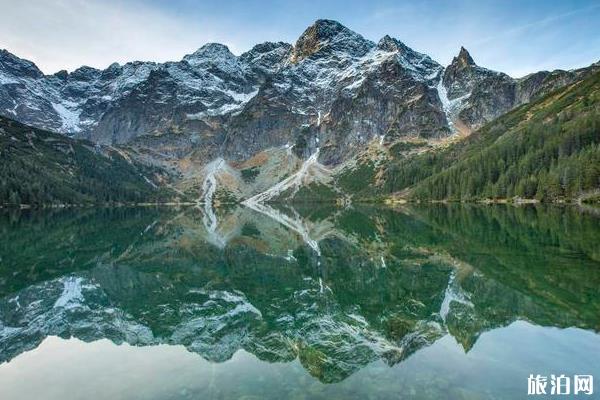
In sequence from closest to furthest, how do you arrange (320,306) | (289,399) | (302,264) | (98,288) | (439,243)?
(289,399), (320,306), (98,288), (302,264), (439,243)

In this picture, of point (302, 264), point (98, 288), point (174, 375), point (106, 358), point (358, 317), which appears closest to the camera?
point (174, 375)

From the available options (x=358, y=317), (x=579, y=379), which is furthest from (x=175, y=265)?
(x=579, y=379)

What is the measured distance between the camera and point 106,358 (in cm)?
2194

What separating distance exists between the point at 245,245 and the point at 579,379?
60014mm

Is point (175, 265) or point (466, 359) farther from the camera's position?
point (175, 265)

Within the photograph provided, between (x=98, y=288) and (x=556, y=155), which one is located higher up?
(x=556, y=155)

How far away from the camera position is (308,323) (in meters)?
27.7

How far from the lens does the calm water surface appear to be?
1805 centimetres

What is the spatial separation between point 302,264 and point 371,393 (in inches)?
1404

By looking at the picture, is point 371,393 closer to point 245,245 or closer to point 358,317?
point 358,317

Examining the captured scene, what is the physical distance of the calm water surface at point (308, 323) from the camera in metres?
18.0

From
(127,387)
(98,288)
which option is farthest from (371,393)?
(98,288)

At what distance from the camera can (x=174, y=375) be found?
1909cm

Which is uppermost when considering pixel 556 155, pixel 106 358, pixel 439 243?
pixel 556 155
